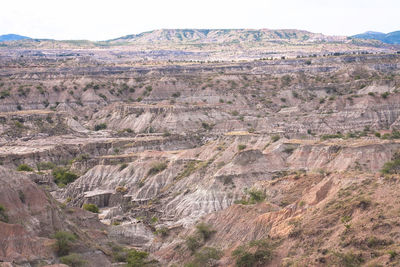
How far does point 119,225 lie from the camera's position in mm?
54219

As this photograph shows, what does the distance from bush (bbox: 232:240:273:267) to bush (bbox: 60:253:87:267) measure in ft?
28.1

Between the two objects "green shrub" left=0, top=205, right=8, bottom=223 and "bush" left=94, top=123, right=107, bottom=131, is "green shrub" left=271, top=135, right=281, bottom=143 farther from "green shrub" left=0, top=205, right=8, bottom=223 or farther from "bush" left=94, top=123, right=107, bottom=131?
"bush" left=94, top=123, right=107, bottom=131

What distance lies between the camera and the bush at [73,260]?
3904 centimetres

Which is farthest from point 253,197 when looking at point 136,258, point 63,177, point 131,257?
point 63,177

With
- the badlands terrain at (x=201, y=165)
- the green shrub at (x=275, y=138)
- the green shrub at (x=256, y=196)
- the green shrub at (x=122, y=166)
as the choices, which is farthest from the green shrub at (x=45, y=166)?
the green shrub at (x=256, y=196)

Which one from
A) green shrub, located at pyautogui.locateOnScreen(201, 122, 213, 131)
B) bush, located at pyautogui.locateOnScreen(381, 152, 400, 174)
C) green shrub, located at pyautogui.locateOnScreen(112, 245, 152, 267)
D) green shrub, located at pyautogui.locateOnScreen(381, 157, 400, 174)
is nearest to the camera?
green shrub, located at pyautogui.locateOnScreen(112, 245, 152, 267)

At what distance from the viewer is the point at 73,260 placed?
3941 centimetres

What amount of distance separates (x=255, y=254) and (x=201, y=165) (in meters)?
34.7

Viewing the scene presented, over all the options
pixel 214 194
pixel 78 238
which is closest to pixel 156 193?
pixel 214 194

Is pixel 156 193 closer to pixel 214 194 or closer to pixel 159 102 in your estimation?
pixel 214 194

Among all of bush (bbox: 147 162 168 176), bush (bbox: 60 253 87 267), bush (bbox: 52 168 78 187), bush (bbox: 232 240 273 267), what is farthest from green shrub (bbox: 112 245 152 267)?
bush (bbox: 52 168 78 187)

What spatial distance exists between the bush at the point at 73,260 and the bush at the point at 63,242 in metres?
0.48

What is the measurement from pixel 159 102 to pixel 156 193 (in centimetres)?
7018

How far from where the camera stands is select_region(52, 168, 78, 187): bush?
8019cm
